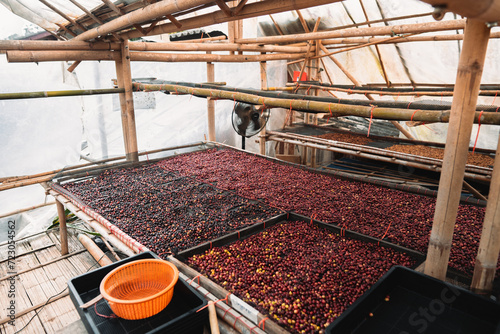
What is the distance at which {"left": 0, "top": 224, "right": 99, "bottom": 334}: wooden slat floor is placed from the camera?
2992 mm

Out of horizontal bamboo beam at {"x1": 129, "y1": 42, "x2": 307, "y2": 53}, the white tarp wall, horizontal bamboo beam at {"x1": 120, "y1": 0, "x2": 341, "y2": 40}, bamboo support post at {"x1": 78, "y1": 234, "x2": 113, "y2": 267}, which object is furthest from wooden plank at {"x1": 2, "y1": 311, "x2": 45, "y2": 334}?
horizontal bamboo beam at {"x1": 129, "y1": 42, "x2": 307, "y2": 53}

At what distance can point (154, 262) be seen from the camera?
6.55ft

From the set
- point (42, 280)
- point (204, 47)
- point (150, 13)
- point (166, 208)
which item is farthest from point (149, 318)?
point (204, 47)

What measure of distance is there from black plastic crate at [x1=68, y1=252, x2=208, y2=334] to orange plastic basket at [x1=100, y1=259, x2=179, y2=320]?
0.06m

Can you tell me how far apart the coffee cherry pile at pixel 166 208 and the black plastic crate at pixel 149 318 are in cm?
53

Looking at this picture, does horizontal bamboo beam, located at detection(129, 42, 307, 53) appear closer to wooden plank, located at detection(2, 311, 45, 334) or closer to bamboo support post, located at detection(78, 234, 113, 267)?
bamboo support post, located at detection(78, 234, 113, 267)

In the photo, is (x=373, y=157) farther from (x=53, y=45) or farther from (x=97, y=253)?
(x=53, y=45)

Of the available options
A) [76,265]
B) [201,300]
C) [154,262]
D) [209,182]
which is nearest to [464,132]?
[201,300]

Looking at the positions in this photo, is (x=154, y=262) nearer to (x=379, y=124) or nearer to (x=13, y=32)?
(x=13, y=32)

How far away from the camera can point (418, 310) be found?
1680 millimetres

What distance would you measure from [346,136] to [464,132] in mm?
5279

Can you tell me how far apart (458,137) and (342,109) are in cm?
132

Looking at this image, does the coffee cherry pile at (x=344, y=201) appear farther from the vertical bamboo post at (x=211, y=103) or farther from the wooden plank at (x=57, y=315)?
the wooden plank at (x=57, y=315)

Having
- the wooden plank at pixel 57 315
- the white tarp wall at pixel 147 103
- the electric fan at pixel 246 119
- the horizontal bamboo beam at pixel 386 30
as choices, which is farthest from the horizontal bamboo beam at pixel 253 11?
the wooden plank at pixel 57 315
